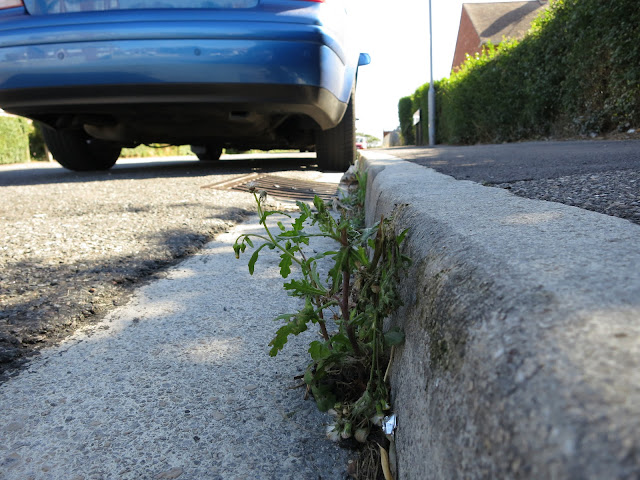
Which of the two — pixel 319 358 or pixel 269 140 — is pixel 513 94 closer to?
pixel 269 140

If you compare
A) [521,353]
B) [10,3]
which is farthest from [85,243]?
[10,3]

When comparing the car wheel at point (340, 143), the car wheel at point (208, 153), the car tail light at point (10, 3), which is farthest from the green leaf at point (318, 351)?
the car wheel at point (208, 153)

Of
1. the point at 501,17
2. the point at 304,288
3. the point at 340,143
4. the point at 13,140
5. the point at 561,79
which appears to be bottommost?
the point at 304,288

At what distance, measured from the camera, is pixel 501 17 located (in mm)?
31766

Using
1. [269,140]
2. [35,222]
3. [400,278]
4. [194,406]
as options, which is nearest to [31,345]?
[194,406]

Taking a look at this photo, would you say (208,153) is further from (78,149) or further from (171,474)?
(171,474)

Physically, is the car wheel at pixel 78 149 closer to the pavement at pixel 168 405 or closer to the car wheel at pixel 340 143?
the car wheel at pixel 340 143

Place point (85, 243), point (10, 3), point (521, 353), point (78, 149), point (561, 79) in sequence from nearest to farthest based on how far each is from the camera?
point (521, 353) < point (85, 243) < point (10, 3) < point (78, 149) < point (561, 79)

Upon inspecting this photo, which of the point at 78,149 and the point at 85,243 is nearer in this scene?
the point at 85,243

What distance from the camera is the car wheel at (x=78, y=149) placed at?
5.49m

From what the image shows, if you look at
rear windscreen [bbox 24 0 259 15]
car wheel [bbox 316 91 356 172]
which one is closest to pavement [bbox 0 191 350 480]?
rear windscreen [bbox 24 0 259 15]

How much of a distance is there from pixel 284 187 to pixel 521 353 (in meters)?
3.62

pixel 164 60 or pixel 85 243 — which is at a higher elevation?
pixel 164 60

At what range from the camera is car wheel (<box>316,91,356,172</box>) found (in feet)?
16.8
